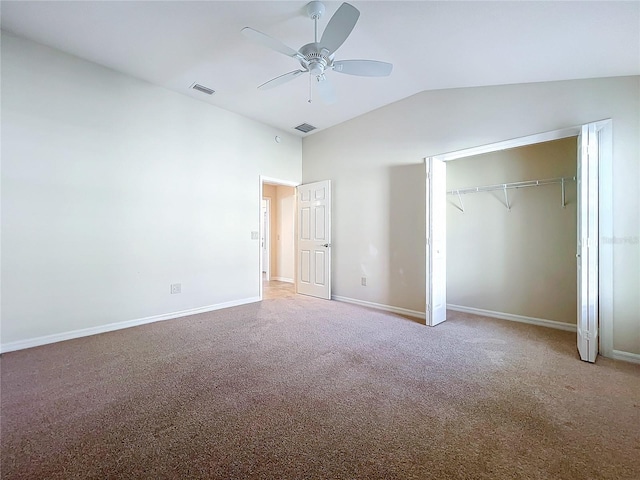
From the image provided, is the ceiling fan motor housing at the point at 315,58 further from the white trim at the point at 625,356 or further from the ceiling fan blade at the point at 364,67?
the white trim at the point at 625,356

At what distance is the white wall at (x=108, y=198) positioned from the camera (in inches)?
105

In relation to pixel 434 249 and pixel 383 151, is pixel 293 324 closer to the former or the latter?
pixel 434 249

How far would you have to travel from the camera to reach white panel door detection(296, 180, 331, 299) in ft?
15.9

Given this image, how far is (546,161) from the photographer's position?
345 centimetres

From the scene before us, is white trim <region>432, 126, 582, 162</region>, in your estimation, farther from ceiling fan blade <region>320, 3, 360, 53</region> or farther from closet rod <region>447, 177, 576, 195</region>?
ceiling fan blade <region>320, 3, 360, 53</region>

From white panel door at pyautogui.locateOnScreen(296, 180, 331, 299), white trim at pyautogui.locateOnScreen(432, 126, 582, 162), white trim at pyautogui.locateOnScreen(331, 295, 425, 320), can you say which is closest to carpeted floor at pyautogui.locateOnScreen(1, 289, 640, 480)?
white trim at pyautogui.locateOnScreen(331, 295, 425, 320)

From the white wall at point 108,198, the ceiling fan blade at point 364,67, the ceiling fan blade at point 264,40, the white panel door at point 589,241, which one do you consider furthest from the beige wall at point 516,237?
the white wall at point 108,198

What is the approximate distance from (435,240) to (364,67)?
2.12 m

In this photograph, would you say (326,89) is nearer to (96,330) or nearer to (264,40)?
(264,40)

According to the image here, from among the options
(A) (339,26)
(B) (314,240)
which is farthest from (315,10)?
(B) (314,240)

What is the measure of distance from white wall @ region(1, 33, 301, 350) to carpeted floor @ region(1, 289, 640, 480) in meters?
0.60

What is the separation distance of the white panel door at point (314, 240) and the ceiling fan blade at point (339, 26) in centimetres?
274

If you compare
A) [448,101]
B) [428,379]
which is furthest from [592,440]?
[448,101]

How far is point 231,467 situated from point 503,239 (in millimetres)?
3991
